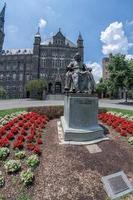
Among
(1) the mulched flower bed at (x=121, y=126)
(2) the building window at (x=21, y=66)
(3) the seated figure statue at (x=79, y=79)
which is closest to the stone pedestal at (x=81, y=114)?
(3) the seated figure statue at (x=79, y=79)

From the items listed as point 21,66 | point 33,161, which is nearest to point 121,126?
point 33,161

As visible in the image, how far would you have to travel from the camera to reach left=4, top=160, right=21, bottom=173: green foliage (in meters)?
7.23

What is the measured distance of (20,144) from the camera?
8.78 m

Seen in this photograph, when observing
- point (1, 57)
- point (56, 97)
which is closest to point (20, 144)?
point (56, 97)

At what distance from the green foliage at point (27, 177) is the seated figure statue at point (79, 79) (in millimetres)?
5505

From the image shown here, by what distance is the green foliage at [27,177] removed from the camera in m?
6.73

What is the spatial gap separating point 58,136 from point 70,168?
3.23m

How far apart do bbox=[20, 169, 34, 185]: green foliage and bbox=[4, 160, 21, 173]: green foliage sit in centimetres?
44

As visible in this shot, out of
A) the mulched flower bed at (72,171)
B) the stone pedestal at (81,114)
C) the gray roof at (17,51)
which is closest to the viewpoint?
the mulched flower bed at (72,171)

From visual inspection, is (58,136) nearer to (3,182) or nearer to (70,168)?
(70,168)

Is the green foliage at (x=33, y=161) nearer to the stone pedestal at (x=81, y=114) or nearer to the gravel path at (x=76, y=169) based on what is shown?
the gravel path at (x=76, y=169)

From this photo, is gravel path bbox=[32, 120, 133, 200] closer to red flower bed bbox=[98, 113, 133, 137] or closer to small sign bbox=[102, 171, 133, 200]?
→ small sign bbox=[102, 171, 133, 200]

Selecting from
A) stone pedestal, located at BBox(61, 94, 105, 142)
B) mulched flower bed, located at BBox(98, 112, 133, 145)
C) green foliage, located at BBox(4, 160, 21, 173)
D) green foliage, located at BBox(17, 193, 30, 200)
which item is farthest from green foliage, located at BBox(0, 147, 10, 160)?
mulched flower bed, located at BBox(98, 112, 133, 145)

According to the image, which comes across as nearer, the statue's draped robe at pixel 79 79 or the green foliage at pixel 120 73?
the statue's draped robe at pixel 79 79
